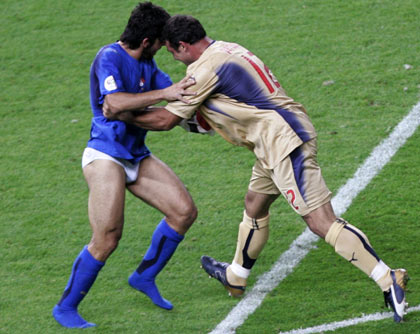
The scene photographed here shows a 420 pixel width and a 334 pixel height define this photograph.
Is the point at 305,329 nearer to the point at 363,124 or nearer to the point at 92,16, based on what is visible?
the point at 363,124

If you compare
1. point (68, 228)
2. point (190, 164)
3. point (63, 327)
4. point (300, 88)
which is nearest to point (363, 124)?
point (300, 88)

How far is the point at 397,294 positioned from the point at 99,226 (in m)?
1.94

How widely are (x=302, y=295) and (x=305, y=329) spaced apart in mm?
454

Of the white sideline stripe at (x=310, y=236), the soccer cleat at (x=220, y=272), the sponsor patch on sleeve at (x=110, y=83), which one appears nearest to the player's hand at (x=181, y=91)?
the sponsor patch on sleeve at (x=110, y=83)

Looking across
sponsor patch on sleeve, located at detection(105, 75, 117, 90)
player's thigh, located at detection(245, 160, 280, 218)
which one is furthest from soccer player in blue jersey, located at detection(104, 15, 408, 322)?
player's thigh, located at detection(245, 160, 280, 218)

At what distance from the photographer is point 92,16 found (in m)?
10.3

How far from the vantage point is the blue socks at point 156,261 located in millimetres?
5469

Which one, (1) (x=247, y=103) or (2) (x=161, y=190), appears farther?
(2) (x=161, y=190)

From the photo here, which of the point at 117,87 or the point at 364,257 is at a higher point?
the point at 117,87

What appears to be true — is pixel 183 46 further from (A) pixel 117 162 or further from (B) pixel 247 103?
(A) pixel 117 162

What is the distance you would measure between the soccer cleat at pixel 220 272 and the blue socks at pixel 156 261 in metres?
0.37

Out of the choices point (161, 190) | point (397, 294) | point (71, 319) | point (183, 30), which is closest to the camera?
point (397, 294)

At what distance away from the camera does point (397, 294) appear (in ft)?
15.6

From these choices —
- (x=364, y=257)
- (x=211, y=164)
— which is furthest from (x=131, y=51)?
(x=211, y=164)
